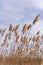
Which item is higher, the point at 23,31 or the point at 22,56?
the point at 23,31

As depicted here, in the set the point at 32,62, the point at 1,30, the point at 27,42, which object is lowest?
the point at 32,62

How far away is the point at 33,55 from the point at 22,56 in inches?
11.8

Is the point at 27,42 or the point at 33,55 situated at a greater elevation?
the point at 27,42

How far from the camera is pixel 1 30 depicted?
15.8 feet

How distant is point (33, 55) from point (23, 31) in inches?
27.6

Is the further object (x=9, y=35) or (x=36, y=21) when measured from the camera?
(x=9, y=35)

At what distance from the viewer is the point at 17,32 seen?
4.84 m

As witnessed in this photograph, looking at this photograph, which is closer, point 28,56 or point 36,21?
point 36,21

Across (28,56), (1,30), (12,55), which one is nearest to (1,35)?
(1,30)

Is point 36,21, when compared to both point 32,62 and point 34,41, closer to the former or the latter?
point 34,41

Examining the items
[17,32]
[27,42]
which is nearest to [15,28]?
[17,32]

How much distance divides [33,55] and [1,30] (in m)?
1.03

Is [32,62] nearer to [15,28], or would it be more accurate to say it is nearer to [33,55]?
[33,55]

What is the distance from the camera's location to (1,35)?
4.84 metres
